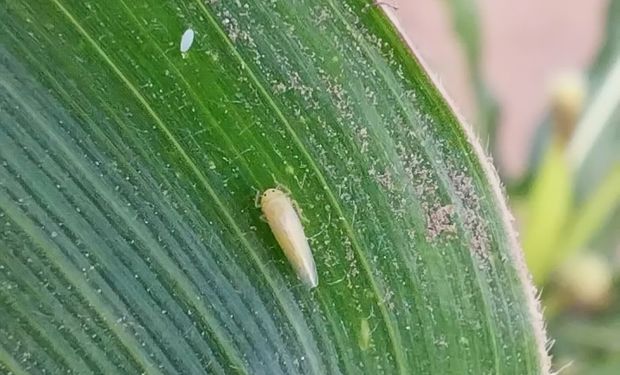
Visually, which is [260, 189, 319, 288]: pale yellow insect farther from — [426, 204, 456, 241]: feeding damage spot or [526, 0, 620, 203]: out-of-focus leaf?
[526, 0, 620, 203]: out-of-focus leaf

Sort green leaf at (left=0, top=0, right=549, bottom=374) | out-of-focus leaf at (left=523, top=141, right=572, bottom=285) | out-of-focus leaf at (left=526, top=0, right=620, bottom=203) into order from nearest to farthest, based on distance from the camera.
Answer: green leaf at (left=0, top=0, right=549, bottom=374) < out-of-focus leaf at (left=523, top=141, right=572, bottom=285) < out-of-focus leaf at (left=526, top=0, right=620, bottom=203)

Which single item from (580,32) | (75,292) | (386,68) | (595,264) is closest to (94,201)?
(75,292)

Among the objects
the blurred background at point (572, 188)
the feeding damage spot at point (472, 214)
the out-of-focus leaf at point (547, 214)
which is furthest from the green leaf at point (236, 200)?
the out-of-focus leaf at point (547, 214)

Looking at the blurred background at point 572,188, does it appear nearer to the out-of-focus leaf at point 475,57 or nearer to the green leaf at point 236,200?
the out-of-focus leaf at point 475,57

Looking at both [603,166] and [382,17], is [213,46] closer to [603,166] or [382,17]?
[382,17]

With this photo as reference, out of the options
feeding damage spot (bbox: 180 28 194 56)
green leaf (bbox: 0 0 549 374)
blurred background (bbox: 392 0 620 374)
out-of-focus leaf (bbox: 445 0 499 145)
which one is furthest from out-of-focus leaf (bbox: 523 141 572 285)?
feeding damage spot (bbox: 180 28 194 56)

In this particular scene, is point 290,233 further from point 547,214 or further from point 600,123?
point 600,123
